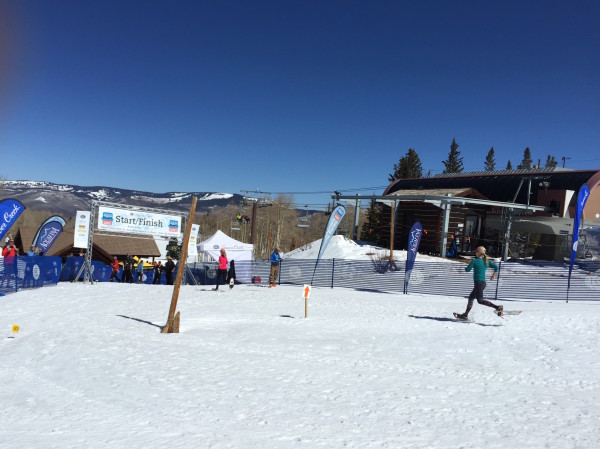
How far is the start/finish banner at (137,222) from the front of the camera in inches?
722

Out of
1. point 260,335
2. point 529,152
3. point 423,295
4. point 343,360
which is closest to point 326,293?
point 423,295

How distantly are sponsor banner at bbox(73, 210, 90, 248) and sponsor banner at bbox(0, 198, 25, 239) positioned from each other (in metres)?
2.59

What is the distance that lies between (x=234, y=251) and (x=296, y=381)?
62.1ft

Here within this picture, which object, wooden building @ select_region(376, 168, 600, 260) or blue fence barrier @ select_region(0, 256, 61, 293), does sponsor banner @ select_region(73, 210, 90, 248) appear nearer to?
blue fence barrier @ select_region(0, 256, 61, 293)

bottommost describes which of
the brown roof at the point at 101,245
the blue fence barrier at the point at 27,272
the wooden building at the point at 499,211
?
the brown roof at the point at 101,245

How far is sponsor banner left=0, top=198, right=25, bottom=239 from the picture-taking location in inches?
578

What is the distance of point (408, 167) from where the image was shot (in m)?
57.6

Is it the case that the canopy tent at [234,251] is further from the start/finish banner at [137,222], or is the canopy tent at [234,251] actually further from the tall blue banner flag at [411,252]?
the tall blue banner flag at [411,252]

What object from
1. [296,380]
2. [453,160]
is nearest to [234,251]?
[296,380]

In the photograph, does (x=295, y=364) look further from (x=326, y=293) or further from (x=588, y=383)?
(x=326, y=293)

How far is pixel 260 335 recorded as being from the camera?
9.48 metres

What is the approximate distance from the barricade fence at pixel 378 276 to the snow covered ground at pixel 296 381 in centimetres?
457

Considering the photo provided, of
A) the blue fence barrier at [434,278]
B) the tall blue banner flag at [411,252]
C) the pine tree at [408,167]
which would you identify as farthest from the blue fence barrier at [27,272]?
the pine tree at [408,167]

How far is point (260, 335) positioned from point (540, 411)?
566cm
